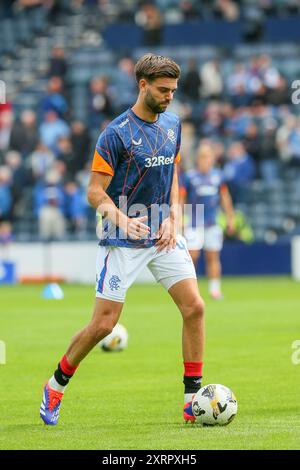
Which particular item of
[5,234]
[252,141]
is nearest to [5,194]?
[5,234]

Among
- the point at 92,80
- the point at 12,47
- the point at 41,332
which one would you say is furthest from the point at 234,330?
the point at 12,47

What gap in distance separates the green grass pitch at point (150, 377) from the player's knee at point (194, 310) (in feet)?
2.52

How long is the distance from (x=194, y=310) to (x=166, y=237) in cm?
56

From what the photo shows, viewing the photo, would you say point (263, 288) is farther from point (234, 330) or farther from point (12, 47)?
point (12, 47)

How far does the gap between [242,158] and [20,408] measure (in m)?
18.6

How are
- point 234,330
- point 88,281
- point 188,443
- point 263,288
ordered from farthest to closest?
point 88,281 < point 263,288 < point 234,330 < point 188,443

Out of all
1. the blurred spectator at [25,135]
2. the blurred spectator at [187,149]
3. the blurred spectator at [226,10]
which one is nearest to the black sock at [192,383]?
the blurred spectator at [187,149]

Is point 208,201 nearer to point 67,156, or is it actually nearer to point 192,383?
point 67,156

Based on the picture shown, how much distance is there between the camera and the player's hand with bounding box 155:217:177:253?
8742mm

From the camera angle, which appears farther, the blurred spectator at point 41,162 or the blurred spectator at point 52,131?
the blurred spectator at point 52,131

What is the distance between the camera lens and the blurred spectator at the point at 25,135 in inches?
1145

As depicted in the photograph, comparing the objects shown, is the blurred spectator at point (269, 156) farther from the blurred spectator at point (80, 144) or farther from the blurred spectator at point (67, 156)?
the blurred spectator at point (67, 156)

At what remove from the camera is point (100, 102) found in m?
29.5

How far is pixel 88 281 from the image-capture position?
2727cm
